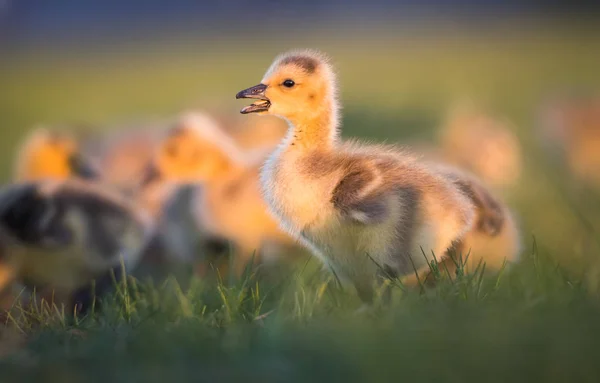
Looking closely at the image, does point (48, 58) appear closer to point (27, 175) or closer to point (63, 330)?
point (27, 175)

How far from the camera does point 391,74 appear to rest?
1658cm

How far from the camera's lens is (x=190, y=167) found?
6.53m

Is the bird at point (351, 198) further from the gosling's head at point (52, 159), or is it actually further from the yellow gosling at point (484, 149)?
the yellow gosling at point (484, 149)

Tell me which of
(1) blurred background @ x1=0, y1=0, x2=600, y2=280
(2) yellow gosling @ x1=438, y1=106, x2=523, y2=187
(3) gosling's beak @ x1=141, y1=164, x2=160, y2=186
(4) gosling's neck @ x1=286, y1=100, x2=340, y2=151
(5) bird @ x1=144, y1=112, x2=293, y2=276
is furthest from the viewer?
(1) blurred background @ x1=0, y1=0, x2=600, y2=280

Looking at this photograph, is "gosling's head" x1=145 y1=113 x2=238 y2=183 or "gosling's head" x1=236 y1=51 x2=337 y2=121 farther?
"gosling's head" x1=145 y1=113 x2=238 y2=183

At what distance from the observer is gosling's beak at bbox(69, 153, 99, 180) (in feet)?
20.7

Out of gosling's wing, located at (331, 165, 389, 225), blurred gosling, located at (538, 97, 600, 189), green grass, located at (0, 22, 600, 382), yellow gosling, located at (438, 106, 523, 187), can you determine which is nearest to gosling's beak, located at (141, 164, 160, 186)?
green grass, located at (0, 22, 600, 382)

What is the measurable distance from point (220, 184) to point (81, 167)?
106 cm

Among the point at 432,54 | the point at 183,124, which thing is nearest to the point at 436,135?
the point at 183,124

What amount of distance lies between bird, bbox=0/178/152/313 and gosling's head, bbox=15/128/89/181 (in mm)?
1607

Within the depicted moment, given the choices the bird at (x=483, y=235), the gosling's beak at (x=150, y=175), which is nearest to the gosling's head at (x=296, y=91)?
the bird at (x=483, y=235)

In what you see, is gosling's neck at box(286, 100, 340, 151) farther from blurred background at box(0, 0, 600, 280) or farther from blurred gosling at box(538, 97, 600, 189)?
blurred gosling at box(538, 97, 600, 189)

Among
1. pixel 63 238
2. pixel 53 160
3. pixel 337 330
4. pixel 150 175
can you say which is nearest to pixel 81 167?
pixel 53 160

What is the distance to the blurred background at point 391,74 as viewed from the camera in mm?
8359
